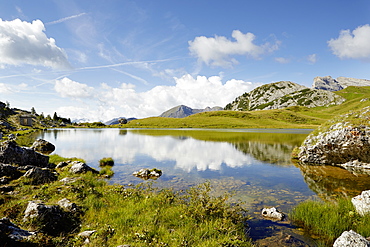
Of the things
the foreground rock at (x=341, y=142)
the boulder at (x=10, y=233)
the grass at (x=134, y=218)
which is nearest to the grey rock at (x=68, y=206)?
the grass at (x=134, y=218)

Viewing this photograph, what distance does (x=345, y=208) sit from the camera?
39.3 feet

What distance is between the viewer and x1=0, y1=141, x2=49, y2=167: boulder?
20.2 metres

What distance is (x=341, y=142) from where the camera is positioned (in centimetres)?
2569

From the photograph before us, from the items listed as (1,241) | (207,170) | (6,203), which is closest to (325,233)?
(1,241)

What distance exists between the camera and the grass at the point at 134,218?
8060mm

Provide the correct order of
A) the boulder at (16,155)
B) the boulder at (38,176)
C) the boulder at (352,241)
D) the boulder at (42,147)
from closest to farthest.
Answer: the boulder at (352,241) → the boulder at (38,176) → the boulder at (16,155) → the boulder at (42,147)

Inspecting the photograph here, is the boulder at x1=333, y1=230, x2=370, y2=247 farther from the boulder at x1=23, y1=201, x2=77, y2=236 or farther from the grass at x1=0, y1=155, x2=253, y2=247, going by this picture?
the boulder at x1=23, y1=201, x2=77, y2=236

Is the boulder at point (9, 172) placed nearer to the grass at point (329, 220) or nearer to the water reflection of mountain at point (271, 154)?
the grass at point (329, 220)

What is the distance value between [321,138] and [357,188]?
12553 mm

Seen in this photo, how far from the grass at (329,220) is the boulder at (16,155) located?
28.4 metres

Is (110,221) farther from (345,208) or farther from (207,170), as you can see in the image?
(207,170)

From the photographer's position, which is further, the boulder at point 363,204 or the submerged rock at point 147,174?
the submerged rock at point 147,174

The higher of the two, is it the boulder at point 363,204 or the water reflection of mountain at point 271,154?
the boulder at point 363,204

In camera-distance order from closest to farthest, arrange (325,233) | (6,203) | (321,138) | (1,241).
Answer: (1,241) < (325,233) < (6,203) < (321,138)
